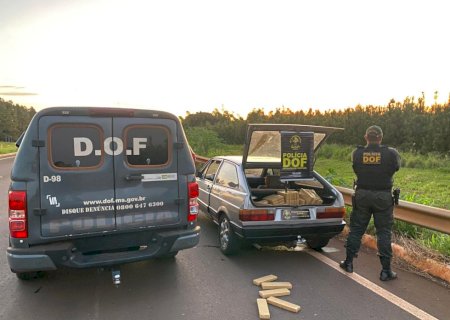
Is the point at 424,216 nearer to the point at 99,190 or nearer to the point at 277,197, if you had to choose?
the point at 277,197

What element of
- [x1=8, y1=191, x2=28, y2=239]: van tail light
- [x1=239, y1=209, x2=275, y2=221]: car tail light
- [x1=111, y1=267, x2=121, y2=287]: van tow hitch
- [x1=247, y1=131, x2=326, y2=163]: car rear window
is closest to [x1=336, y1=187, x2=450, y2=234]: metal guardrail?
[x1=247, y1=131, x2=326, y2=163]: car rear window

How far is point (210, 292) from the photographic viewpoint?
4.17 metres

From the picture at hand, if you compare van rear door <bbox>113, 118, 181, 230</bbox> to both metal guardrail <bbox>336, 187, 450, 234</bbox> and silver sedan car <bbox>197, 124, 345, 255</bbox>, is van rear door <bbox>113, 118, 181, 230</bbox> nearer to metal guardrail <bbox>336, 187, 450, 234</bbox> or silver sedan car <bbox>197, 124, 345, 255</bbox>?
silver sedan car <bbox>197, 124, 345, 255</bbox>

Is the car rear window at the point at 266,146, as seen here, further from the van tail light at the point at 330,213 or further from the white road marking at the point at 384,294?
the white road marking at the point at 384,294

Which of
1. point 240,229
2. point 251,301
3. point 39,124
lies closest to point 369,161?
point 240,229

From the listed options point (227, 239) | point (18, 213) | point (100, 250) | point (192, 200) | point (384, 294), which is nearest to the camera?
point (18, 213)

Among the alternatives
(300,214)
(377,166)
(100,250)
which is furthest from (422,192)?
(100,250)

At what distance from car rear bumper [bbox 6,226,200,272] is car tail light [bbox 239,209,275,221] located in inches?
30.3

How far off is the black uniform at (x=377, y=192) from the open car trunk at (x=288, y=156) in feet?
2.16

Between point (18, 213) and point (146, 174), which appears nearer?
point (18, 213)

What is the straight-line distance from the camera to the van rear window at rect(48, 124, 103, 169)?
146 inches

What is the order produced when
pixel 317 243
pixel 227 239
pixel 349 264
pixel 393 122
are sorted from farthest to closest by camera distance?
pixel 393 122, pixel 317 243, pixel 227 239, pixel 349 264

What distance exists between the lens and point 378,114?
102 feet

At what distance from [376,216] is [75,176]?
362cm
